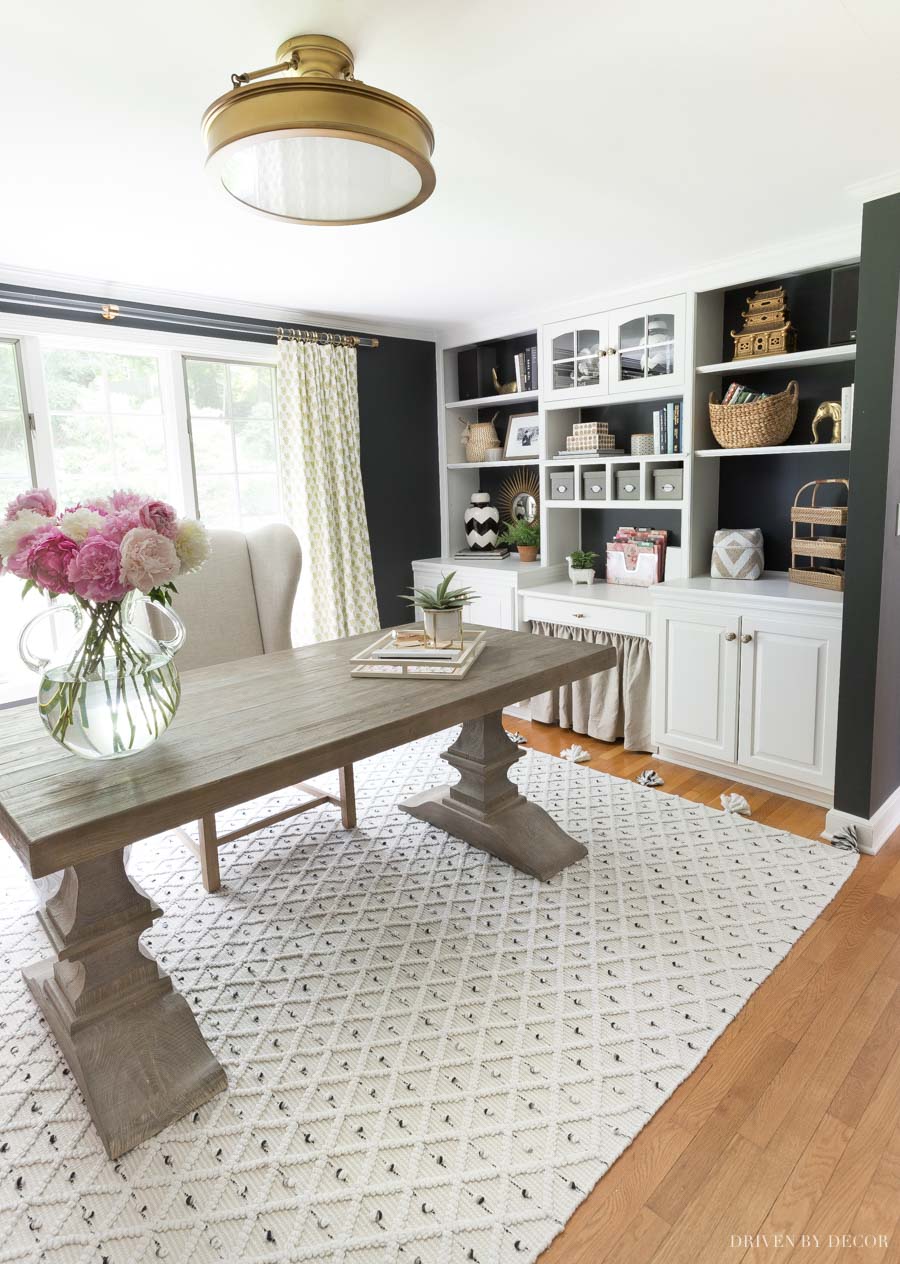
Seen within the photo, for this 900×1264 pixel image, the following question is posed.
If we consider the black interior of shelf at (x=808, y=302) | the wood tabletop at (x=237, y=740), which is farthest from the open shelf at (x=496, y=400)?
the wood tabletop at (x=237, y=740)

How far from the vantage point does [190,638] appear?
2838 millimetres

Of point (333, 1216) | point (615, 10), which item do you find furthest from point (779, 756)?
point (615, 10)

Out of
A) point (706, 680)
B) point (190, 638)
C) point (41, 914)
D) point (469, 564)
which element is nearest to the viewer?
point (41, 914)

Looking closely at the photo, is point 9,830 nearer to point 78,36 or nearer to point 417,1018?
point 417,1018

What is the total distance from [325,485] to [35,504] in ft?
8.28

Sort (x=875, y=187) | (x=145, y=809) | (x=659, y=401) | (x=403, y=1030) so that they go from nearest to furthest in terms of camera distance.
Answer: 1. (x=145, y=809)
2. (x=403, y=1030)
3. (x=875, y=187)
4. (x=659, y=401)

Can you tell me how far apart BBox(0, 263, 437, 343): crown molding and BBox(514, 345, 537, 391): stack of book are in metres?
0.67

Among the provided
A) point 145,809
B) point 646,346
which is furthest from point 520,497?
point 145,809

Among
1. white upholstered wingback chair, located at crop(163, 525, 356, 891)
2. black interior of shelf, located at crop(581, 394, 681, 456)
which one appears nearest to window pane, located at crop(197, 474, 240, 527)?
white upholstered wingback chair, located at crop(163, 525, 356, 891)

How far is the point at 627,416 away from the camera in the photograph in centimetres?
405

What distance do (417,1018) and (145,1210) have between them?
0.71 meters

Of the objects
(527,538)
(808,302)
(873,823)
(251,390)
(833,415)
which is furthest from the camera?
(527,538)

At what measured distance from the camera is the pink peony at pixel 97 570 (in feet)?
4.97

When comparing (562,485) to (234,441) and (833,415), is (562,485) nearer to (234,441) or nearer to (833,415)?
(833,415)
